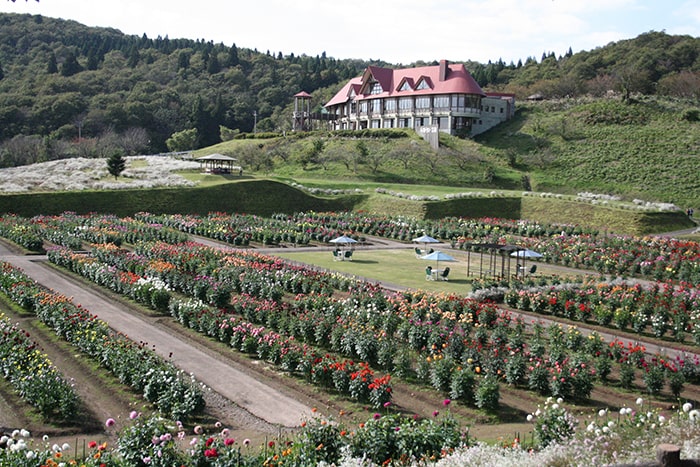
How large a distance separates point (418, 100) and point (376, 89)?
7.07 m

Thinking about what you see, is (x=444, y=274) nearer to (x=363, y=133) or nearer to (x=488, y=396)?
(x=488, y=396)

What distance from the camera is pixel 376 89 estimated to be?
7688 centimetres

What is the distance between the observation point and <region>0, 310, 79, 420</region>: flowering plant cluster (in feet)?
36.2

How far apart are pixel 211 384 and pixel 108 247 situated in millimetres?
16424

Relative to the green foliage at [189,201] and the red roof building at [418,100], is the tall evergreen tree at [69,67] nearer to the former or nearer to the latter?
the red roof building at [418,100]

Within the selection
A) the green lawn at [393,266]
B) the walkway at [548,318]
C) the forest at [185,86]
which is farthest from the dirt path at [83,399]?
the forest at [185,86]

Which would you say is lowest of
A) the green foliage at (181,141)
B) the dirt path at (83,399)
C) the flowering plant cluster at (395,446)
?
the dirt path at (83,399)

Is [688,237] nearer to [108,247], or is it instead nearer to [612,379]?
[612,379]

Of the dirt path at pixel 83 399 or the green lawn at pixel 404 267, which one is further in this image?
the green lawn at pixel 404 267

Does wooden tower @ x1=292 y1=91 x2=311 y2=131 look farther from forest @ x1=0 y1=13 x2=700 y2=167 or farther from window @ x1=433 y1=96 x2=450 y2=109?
window @ x1=433 y1=96 x2=450 y2=109

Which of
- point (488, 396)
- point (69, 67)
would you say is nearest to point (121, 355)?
point (488, 396)

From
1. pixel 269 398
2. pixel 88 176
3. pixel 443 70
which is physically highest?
pixel 443 70

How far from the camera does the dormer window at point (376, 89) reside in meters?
76.1

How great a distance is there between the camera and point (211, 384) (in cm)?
1296
